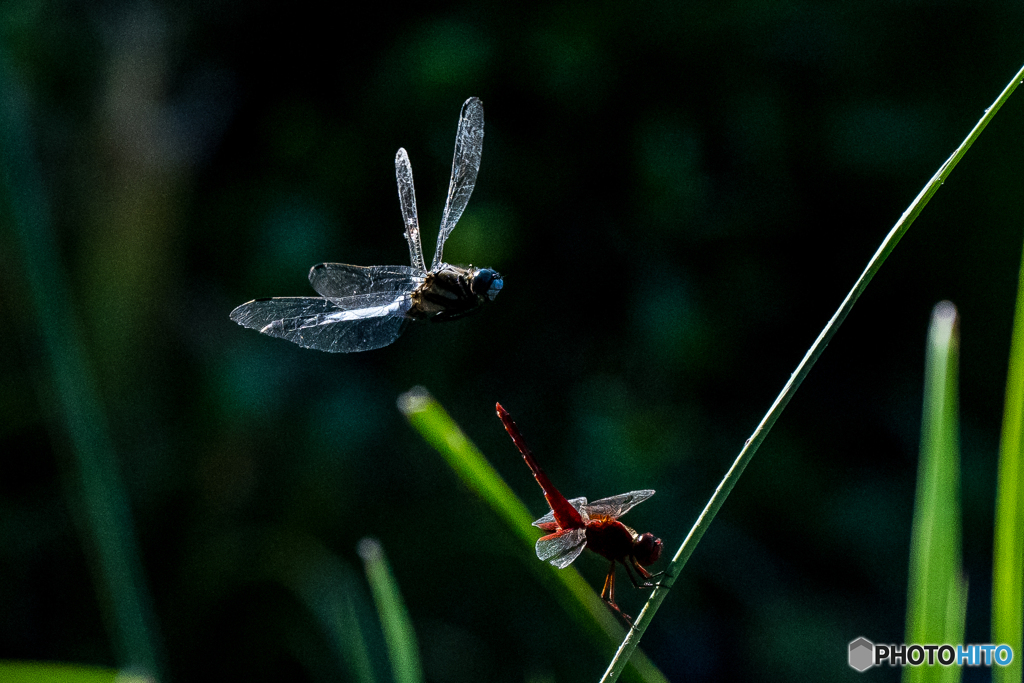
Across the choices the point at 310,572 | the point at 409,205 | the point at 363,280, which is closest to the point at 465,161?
the point at 409,205

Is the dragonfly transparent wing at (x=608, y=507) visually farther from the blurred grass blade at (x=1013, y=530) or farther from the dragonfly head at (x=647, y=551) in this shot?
the blurred grass blade at (x=1013, y=530)

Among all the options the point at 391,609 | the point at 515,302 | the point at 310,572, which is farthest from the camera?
the point at 515,302

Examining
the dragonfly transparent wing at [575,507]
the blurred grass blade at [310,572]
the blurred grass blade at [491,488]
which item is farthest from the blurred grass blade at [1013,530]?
the blurred grass blade at [310,572]

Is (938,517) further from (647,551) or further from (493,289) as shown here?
(493,289)

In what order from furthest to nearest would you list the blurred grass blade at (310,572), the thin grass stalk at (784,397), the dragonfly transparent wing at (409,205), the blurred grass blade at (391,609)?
the blurred grass blade at (310,572), the dragonfly transparent wing at (409,205), the blurred grass blade at (391,609), the thin grass stalk at (784,397)

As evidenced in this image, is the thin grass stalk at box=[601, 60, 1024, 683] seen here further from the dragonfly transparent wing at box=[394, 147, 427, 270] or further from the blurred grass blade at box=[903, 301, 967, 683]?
the dragonfly transparent wing at box=[394, 147, 427, 270]

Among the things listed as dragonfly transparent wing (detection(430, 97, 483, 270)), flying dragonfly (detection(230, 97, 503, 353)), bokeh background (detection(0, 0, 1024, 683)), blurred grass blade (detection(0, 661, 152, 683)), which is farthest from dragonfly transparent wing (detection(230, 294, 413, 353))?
bokeh background (detection(0, 0, 1024, 683))

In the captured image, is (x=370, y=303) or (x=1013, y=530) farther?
(x=370, y=303)

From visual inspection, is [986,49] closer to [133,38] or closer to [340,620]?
[340,620]
